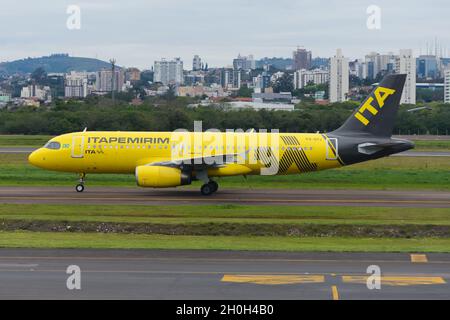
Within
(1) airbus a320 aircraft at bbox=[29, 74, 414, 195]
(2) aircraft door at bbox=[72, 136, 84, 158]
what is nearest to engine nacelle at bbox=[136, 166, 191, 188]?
(1) airbus a320 aircraft at bbox=[29, 74, 414, 195]

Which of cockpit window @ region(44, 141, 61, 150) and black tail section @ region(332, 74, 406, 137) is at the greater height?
black tail section @ region(332, 74, 406, 137)

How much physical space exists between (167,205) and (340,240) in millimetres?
11896

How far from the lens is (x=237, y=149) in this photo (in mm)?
46250

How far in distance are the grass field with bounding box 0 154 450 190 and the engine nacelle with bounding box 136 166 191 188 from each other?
641cm

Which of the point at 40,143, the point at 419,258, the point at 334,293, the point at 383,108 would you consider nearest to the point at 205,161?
the point at 383,108

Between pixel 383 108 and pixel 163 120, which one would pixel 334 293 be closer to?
pixel 383 108

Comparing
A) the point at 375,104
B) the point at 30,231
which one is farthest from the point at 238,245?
the point at 375,104

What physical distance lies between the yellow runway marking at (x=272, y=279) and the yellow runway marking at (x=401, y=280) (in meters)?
0.77

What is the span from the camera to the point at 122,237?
102 feet

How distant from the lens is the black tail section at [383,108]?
4666 cm

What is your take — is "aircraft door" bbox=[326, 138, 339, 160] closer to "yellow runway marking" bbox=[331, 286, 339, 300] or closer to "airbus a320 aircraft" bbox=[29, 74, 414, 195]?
"airbus a320 aircraft" bbox=[29, 74, 414, 195]

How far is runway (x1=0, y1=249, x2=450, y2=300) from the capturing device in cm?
2002

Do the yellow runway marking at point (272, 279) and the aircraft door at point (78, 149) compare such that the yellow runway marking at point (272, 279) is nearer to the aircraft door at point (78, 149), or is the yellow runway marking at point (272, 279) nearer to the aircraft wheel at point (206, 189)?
the aircraft wheel at point (206, 189)

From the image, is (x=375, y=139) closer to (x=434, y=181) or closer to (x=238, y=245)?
(x=434, y=181)
